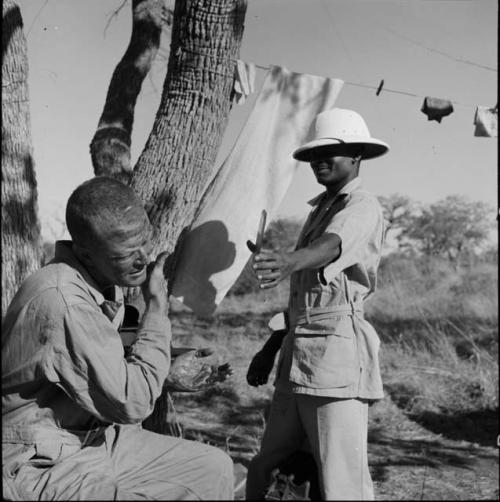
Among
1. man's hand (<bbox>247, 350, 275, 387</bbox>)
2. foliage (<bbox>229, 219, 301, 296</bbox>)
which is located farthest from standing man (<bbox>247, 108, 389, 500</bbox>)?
foliage (<bbox>229, 219, 301, 296</bbox>)

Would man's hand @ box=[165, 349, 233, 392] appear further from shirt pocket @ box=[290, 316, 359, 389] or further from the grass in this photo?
the grass

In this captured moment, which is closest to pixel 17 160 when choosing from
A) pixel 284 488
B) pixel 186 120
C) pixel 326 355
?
pixel 186 120

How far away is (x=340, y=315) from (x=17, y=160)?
1934mm

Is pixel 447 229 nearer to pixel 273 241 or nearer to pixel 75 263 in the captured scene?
pixel 273 241

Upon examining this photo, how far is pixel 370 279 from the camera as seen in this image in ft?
9.39

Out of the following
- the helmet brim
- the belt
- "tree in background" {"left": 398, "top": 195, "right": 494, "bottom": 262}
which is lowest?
the belt

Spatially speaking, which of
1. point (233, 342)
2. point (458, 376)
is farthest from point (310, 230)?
point (233, 342)

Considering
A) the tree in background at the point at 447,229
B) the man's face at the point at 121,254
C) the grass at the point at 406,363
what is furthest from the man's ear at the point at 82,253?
the tree in background at the point at 447,229

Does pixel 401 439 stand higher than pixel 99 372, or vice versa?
pixel 99 372

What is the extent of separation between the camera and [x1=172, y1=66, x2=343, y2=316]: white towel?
3496 millimetres

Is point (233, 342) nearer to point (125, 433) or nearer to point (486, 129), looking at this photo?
point (486, 129)

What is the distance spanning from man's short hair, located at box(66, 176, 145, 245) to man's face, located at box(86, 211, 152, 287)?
2 centimetres

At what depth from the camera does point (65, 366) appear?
6.40 feet

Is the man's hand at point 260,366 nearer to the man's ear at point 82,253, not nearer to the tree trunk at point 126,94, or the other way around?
the man's ear at point 82,253
